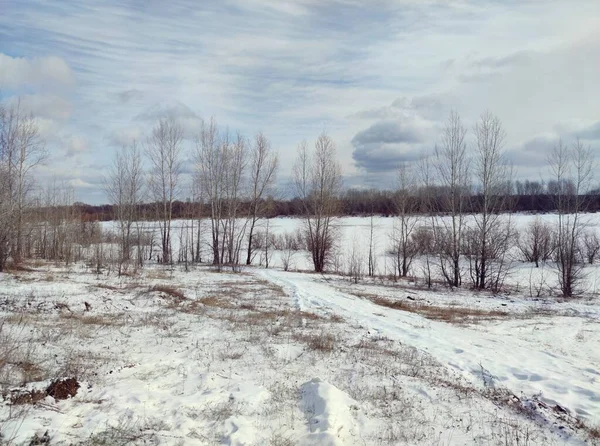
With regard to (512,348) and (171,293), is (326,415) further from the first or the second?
(171,293)

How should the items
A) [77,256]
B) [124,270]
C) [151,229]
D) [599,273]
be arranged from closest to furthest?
[124,270]
[77,256]
[599,273]
[151,229]

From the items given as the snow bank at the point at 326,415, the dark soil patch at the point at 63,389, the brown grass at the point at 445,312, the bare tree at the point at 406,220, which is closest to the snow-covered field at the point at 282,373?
the snow bank at the point at 326,415

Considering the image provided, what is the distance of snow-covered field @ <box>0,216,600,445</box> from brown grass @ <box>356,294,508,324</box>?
26 centimetres

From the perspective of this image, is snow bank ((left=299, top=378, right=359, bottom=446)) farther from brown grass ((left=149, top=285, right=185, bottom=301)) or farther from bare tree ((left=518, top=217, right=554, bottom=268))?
bare tree ((left=518, top=217, right=554, bottom=268))

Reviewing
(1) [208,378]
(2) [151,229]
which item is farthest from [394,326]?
(2) [151,229]

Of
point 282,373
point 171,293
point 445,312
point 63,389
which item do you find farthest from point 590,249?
point 63,389

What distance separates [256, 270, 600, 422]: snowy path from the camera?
755 centimetres

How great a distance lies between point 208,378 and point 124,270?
700 inches

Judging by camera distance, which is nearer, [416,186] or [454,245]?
[454,245]

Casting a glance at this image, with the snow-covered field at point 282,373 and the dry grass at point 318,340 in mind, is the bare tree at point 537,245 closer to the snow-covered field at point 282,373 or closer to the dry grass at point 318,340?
the snow-covered field at point 282,373

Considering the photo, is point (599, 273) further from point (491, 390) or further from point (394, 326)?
point (491, 390)

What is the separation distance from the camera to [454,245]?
2606 centimetres

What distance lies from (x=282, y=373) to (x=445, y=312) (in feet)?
35.4

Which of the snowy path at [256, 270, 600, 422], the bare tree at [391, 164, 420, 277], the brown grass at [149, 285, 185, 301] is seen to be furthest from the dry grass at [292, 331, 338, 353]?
the bare tree at [391, 164, 420, 277]
